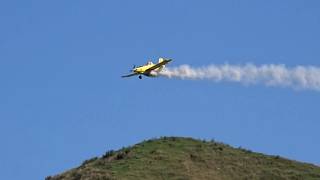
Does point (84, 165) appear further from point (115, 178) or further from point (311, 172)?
point (311, 172)

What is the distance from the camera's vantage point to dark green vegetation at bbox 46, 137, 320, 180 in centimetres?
12550

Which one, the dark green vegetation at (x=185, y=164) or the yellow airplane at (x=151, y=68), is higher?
the yellow airplane at (x=151, y=68)

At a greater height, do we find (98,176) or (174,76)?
(174,76)

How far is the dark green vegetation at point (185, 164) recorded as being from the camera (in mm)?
125500

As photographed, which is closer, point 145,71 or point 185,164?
point 145,71

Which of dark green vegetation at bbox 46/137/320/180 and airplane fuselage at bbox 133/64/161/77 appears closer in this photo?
airplane fuselage at bbox 133/64/161/77

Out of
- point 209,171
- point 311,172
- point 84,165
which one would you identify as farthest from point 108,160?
point 311,172

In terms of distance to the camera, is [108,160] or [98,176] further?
[108,160]

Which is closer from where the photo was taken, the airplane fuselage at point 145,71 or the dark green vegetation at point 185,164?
the airplane fuselage at point 145,71

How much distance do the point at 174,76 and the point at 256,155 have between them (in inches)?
688

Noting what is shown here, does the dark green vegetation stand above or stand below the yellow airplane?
below

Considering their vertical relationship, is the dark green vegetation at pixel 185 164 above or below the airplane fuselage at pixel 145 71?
below

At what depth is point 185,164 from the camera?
5027 inches

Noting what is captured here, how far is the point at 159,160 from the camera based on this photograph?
5074 inches
